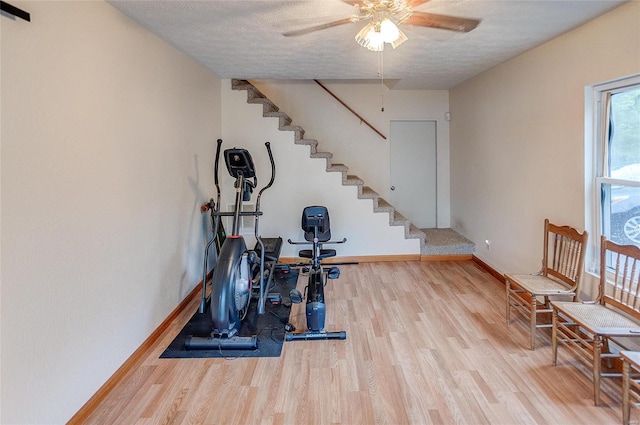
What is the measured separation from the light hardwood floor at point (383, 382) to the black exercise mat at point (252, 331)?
0.08 meters

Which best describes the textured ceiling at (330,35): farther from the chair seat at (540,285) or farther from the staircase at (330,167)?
the chair seat at (540,285)

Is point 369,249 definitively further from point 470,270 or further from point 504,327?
point 504,327

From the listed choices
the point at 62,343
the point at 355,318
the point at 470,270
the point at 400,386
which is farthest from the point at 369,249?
the point at 62,343

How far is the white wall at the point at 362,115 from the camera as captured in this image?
230 inches

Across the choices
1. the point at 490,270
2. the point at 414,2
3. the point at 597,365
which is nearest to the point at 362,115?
the point at 490,270

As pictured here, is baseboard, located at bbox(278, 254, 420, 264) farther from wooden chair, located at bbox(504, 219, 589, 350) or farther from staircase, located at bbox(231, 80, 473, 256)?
wooden chair, located at bbox(504, 219, 589, 350)

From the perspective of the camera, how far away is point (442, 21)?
233 cm

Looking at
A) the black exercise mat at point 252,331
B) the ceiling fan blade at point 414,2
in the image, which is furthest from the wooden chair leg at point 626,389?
the ceiling fan blade at point 414,2

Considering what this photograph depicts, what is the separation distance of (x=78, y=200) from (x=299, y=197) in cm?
341

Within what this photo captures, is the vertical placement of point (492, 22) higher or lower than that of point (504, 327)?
higher

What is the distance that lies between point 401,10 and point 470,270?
3.56m

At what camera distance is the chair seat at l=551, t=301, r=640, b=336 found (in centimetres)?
209

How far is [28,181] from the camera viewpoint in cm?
167

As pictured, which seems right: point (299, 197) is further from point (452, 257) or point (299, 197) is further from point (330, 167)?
point (452, 257)
